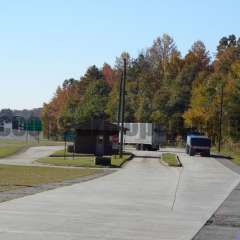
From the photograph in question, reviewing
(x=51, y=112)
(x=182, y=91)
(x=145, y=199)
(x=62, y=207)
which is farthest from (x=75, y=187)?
(x=51, y=112)

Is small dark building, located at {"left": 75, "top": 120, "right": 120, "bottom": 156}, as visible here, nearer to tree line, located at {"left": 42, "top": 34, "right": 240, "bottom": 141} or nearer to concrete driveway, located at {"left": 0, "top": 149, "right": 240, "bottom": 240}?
tree line, located at {"left": 42, "top": 34, "right": 240, "bottom": 141}

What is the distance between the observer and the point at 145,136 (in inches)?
3484

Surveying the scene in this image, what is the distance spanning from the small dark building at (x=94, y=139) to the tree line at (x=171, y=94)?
27181 millimetres

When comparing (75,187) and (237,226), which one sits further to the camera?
(75,187)

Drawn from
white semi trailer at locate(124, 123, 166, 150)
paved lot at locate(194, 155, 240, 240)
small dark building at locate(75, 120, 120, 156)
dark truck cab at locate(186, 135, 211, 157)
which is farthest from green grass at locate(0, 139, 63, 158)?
paved lot at locate(194, 155, 240, 240)

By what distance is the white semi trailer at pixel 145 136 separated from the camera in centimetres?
8781

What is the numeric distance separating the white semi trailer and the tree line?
30.9 feet

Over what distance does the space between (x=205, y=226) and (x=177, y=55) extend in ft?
421

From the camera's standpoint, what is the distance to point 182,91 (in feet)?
409

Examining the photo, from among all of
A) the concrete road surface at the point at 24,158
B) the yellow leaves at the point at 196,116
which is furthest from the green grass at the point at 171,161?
the yellow leaves at the point at 196,116

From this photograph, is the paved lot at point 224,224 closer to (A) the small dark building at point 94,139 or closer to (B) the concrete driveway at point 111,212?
(B) the concrete driveway at point 111,212

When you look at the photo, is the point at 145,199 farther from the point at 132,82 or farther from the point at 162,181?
the point at 132,82

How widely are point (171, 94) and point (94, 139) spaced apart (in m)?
62.4

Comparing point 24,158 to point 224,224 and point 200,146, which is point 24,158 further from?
point 224,224
